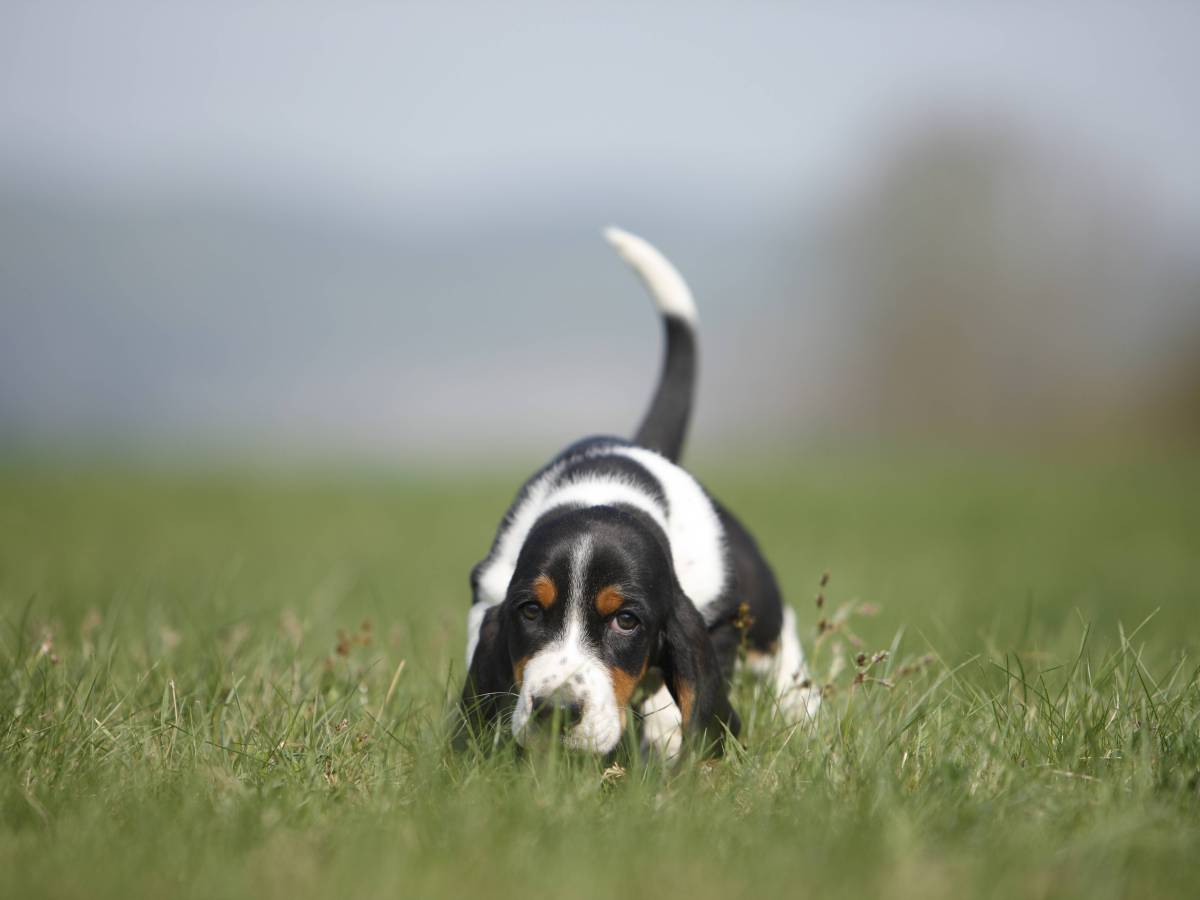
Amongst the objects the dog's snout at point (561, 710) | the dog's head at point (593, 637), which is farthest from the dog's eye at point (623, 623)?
the dog's snout at point (561, 710)

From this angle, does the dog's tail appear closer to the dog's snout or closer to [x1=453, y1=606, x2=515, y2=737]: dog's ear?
[x1=453, y1=606, x2=515, y2=737]: dog's ear

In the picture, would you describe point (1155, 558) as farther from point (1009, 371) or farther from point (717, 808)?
point (1009, 371)

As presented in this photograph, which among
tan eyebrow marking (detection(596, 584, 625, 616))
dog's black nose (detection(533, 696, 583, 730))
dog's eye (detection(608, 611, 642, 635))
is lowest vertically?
dog's black nose (detection(533, 696, 583, 730))

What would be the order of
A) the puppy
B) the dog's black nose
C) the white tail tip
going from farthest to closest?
the white tail tip, the puppy, the dog's black nose

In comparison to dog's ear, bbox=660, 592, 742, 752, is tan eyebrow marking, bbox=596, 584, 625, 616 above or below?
above

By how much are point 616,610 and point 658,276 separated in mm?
1914

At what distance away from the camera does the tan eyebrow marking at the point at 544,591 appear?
2.73 m

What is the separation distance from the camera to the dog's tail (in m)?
4.15

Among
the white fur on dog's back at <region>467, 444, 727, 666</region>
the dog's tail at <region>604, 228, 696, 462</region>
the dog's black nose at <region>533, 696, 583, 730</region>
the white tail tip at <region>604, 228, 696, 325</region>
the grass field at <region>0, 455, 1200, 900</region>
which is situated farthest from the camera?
the white tail tip at <region>604, 228, 696, 325</region>

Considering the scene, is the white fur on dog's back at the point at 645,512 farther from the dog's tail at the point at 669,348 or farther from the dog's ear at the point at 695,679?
the dog's tail at the point at 669,348

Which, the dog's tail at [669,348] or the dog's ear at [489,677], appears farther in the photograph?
the dog's tail at [669,348]

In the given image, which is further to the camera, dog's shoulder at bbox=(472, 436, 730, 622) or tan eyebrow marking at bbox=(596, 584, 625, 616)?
dog's shoulder at bbox=(472, 436, 730, 622)

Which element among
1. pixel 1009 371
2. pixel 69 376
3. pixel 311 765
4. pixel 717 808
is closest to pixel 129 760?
pixel 311 765

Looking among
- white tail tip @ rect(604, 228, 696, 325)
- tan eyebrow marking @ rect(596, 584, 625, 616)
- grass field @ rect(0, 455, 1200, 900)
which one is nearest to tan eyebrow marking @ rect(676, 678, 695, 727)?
grass field @ rect(0, 455, 1200, 900)
